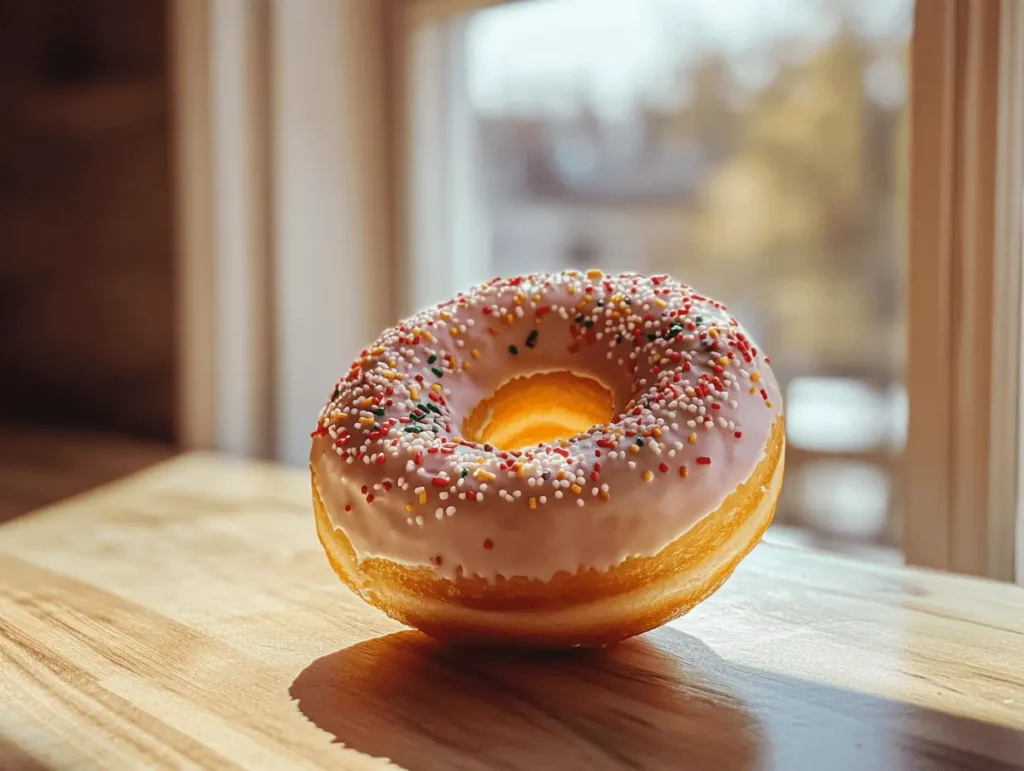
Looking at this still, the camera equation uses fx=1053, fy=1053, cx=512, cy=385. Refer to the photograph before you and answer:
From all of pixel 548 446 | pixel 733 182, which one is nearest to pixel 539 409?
pixel 548 446

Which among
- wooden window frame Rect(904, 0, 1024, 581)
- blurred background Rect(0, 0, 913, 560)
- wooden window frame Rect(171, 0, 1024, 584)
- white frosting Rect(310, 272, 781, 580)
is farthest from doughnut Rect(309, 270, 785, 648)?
wooden window frame Rect(171, 0, 1024, 584)

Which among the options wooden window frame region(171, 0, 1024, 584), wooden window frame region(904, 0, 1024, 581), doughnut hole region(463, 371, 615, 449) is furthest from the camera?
wooden window frame region(171, 0, 1024, 584)

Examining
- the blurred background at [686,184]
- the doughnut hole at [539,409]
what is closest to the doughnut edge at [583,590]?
the doughnut hole at [539,409]

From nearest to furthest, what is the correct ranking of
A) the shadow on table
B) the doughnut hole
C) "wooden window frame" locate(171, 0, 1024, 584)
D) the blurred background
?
the shadow on table → the doughnut hole → the blurred background → "wooden window frame" locate(171, 0, 1024, 584)

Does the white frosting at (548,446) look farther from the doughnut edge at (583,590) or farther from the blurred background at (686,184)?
the blurred background at (686,184)

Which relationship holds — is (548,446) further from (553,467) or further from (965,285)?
(965,285)

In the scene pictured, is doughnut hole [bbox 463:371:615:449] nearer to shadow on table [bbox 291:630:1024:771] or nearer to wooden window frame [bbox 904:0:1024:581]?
shadow on table [bbox 291:630:1024:771]

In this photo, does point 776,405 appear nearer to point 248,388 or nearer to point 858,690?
point 858,690
